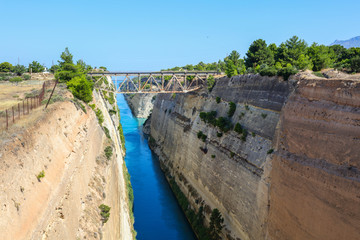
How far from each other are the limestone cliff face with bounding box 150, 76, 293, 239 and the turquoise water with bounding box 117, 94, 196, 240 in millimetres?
1814

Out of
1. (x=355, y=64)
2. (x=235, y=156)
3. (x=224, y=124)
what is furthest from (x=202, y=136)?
(x=355, y=64)

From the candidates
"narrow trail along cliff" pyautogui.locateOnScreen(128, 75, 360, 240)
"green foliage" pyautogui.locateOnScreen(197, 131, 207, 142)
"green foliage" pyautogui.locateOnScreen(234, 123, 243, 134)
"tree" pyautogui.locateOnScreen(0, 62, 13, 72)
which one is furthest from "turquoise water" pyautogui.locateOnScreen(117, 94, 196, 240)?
"tree" pyautogui.locateOnScreen(0, 62, 13, 72)

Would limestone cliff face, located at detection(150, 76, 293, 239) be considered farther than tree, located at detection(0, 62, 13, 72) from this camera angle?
No

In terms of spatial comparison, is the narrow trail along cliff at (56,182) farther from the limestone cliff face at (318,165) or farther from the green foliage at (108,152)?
the limestone cliff face at (318,165)

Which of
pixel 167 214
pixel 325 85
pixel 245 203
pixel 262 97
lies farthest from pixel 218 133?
pixel 325 85

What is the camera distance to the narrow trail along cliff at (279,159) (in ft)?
41.4

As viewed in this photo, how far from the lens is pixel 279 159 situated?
1580 centimetres

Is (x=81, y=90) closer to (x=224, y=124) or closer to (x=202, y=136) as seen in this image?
(x=202, y=136)

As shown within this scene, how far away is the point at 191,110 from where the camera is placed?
3247 cm

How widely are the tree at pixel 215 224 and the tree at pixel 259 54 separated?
17587mm

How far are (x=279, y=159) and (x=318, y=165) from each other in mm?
2417

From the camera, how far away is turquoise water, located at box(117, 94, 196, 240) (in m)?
22.8

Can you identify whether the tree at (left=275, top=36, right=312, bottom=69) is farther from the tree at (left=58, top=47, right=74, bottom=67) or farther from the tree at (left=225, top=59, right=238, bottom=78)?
the tree at (left=58, top=47, right=74, bottom=67)

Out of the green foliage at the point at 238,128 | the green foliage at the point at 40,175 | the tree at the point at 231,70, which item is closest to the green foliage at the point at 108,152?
the green foliage at the point at 238,128
